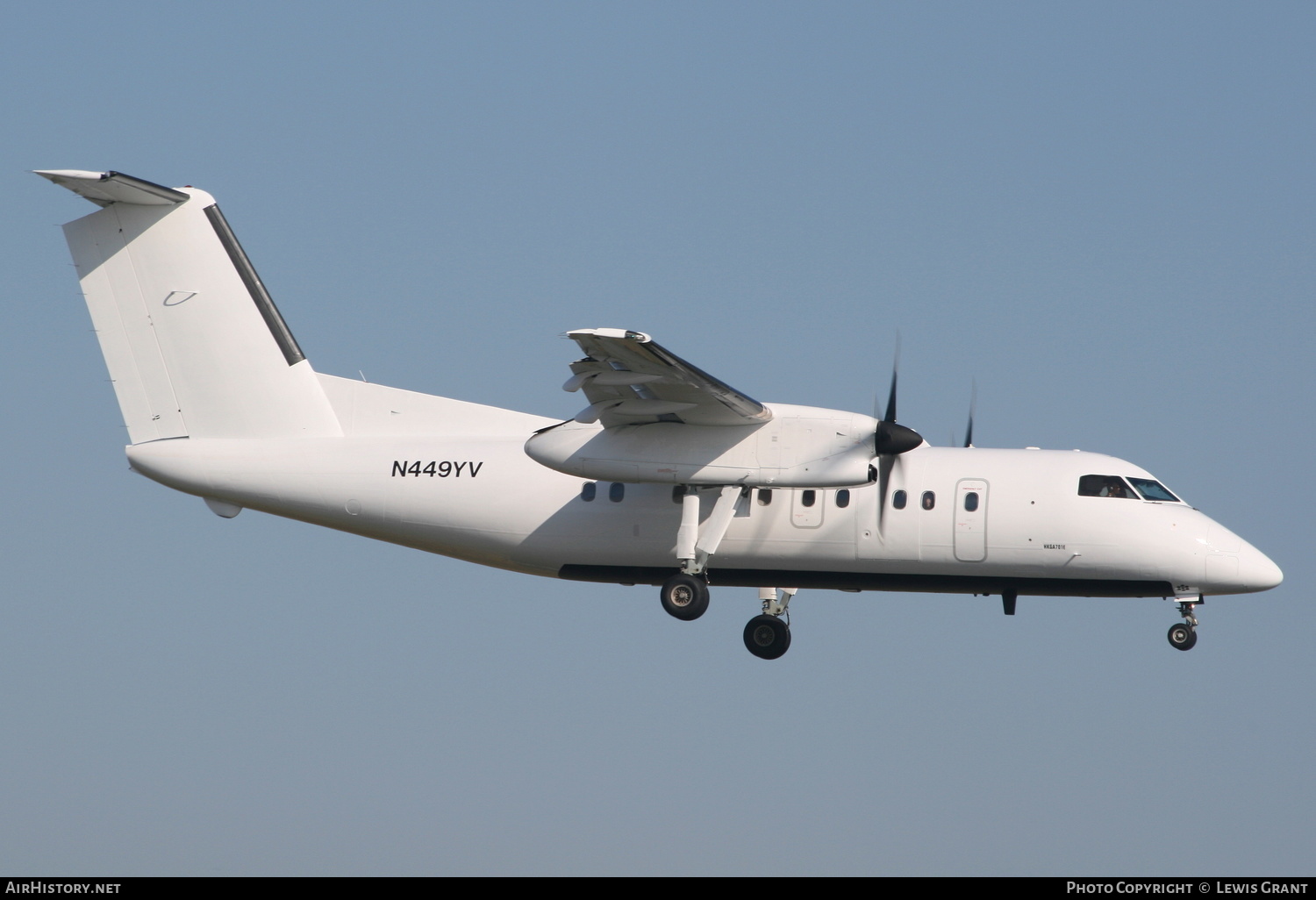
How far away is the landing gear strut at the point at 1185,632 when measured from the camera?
741 inches

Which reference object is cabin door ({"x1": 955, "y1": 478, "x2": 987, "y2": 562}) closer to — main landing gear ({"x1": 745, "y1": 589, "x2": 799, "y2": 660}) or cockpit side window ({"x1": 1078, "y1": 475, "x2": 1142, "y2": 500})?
cockpit side window ({"x1": 1078, "y1": 475, "x2": 1142, "y2": 500})

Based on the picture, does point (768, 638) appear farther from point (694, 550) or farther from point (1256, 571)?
point (1256, 571)

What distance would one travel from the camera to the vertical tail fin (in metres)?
20.5

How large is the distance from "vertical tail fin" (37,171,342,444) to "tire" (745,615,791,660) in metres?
6.08

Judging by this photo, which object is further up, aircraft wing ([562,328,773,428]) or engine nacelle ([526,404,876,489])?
aircraft wing ([562,328,773,428])

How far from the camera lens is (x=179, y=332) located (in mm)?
20734

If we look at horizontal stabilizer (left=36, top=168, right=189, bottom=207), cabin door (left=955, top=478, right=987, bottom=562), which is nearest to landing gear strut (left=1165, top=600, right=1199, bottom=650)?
cabin door (left=955, top=478, right=987, bottom=562)

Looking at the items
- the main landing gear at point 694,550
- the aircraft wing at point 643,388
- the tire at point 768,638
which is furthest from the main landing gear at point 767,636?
the aircraft wing at point 643,388

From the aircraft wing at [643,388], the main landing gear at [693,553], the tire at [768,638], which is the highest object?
the aircraft wing at [643,388]

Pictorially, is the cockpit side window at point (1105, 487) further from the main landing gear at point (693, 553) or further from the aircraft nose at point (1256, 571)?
the main landing gear at point (693, 553)

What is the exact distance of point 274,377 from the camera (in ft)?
68.0

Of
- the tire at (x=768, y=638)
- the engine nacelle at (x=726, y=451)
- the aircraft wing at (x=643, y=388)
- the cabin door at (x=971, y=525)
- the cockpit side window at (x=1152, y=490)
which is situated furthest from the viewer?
the tire at (x=768, y=638)

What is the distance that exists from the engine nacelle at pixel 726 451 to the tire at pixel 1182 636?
4420 millimetres
